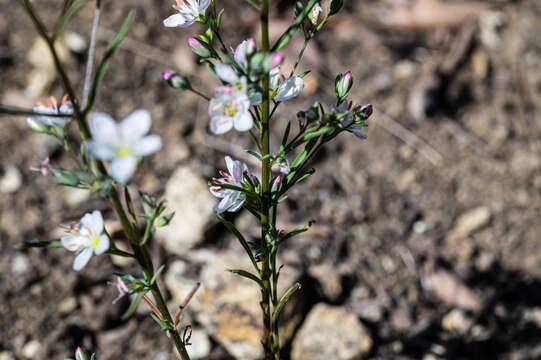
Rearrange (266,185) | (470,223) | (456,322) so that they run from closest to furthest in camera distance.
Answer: (266,185), (456,322), (470,223)

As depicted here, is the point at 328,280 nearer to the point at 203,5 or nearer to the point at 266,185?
the point at 266,185

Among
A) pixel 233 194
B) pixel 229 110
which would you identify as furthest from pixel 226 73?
pixel 233 194

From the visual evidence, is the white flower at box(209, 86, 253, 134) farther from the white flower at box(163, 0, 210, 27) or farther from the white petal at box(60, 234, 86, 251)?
the white petal at box(60, 234, 86, 251)

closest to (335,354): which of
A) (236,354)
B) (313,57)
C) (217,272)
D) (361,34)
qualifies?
(236,354)

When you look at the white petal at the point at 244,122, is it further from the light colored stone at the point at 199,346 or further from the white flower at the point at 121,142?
the light colored stone at the point at 199,346

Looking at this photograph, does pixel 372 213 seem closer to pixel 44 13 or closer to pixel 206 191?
pixel 206 191

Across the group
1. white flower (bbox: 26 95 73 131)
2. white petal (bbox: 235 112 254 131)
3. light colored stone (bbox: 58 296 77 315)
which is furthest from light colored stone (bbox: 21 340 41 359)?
white petal (bbox: 235 112 254 131)
